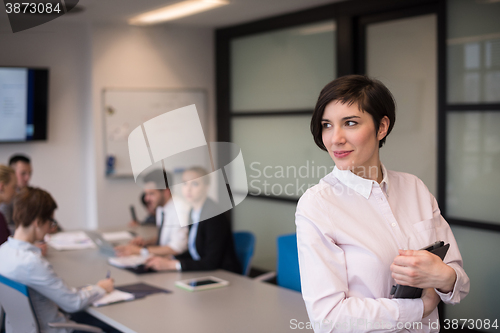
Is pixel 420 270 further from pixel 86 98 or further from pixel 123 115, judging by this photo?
pixel 86 98

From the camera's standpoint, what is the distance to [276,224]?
16.1 ft

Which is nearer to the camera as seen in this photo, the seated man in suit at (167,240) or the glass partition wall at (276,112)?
the seated man in suit at (167,240)

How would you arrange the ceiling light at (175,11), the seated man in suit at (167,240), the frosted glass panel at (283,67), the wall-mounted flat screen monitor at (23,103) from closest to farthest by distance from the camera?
the seated man in suit at (167,240) < the ceiling light at (175,11) < the frosted glass panel at (283,67) < the wall-mounted flat screen monitor at (23,103)

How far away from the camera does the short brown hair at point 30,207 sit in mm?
2348

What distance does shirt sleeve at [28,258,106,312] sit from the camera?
228 cm

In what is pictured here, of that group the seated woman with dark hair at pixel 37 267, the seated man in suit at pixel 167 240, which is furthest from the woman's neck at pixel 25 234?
the seated man in suit at pixel 167 240

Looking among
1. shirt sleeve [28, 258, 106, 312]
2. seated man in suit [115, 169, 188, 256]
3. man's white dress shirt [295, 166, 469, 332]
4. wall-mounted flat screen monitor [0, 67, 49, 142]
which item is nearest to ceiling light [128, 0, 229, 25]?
wall-mounted flat screen monitor [0, 67, 49, 142]

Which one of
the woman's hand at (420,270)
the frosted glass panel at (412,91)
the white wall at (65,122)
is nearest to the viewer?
the woman's hand at (420,270)

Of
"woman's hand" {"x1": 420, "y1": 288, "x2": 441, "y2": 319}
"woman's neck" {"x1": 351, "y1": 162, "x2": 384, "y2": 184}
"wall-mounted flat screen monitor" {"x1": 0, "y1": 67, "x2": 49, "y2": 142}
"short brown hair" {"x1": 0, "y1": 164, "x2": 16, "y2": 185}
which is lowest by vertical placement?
"woman's hand" {"x1": 420, "y1": 288, "x2": 441, "y2": 319}

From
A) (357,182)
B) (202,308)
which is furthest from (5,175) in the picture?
(357,182)

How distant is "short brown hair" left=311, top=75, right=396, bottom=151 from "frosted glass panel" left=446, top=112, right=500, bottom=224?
2.11 metres

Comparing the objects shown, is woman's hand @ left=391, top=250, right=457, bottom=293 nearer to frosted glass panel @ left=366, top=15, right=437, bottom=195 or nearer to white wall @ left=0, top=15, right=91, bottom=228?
frosted glass panel @ left=366, top=15, right=437, bottom=195

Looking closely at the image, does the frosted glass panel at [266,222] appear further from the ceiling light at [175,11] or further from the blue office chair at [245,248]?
the ceiling light at [175,11]

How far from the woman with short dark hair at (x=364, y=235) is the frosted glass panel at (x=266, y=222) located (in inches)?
126
